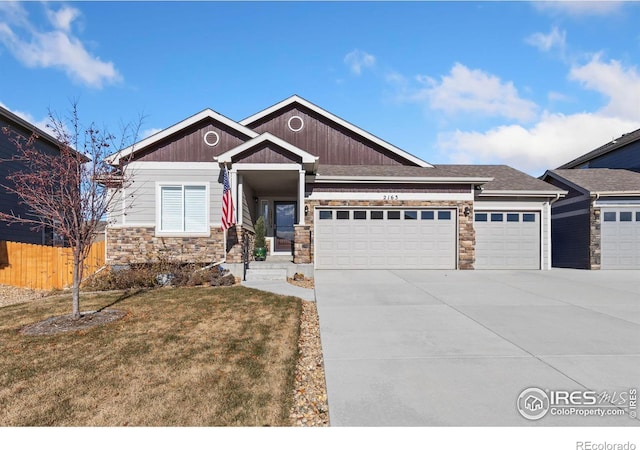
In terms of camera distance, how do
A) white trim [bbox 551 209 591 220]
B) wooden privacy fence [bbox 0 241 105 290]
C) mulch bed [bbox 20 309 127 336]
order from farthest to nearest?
white trim [bbox 551 209 591 220]
wooden privacy fence [bbox 0 241 105 290]
mulch bed [bbox 20 309 127 336]

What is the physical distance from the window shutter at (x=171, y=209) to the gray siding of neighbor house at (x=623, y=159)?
22.4m

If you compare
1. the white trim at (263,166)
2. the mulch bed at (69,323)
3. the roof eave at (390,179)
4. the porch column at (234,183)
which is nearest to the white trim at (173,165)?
the porch column at (234,183)

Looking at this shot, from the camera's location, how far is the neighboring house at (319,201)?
484 inches

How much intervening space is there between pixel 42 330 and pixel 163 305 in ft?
7.02

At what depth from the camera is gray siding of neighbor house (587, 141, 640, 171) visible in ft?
59.7

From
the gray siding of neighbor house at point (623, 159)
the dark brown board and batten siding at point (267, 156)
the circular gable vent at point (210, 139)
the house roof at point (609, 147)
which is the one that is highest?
the house roof at point (609, 147)

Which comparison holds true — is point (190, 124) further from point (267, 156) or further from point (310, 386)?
point (310, 386)

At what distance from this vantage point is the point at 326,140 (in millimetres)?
16406

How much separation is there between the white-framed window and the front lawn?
5270 mm

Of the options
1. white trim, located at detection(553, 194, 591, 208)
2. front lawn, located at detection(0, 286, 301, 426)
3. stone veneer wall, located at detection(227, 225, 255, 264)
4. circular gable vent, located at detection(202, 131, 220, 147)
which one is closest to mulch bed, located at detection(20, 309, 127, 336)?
front lawn, located at detection(0, 286, 301, 426)

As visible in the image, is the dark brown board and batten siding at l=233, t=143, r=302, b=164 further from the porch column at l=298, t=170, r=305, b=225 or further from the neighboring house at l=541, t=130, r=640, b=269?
the neighboring house at l=541, t=130, r=640, b=269

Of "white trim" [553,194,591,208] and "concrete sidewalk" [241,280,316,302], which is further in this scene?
"white trim" [553,194,591,208]

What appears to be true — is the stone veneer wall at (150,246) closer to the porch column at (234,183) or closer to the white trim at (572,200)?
the porch column at (234,183)

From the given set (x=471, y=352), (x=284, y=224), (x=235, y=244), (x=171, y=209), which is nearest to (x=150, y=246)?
(x=171, y=209)
